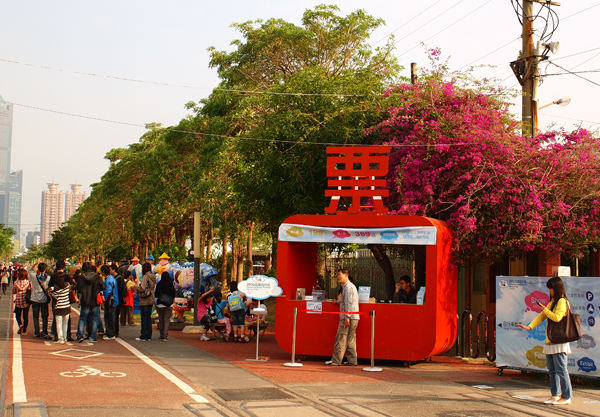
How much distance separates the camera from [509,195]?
12.8 m

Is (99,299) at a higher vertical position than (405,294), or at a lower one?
lower

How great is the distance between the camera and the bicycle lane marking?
7.86 m

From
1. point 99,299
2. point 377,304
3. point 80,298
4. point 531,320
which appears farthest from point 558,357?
point 80,298

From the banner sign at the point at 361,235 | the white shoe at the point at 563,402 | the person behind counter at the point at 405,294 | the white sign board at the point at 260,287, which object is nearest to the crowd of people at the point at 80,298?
the white sign board at the point at 260,287

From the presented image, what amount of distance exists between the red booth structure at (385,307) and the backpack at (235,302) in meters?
1.80

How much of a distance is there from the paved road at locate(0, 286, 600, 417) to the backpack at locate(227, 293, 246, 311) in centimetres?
183

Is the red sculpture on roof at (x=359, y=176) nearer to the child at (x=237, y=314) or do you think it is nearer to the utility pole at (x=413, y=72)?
the child at (x=237, y=314)

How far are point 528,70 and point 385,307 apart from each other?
688 cm

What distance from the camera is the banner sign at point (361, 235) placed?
1161cm

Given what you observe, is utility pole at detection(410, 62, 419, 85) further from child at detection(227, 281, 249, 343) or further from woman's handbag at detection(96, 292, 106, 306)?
woman's handbag at detection(96, 292, 106, 306)

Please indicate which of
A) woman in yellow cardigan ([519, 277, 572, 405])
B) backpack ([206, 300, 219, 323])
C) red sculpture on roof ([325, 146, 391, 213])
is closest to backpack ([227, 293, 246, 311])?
backpack ([206, 300, 219, 323])

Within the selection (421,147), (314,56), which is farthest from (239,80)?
(421,147)

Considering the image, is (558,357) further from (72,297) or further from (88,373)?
(72,297)

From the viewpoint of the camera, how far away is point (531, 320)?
10422mm
